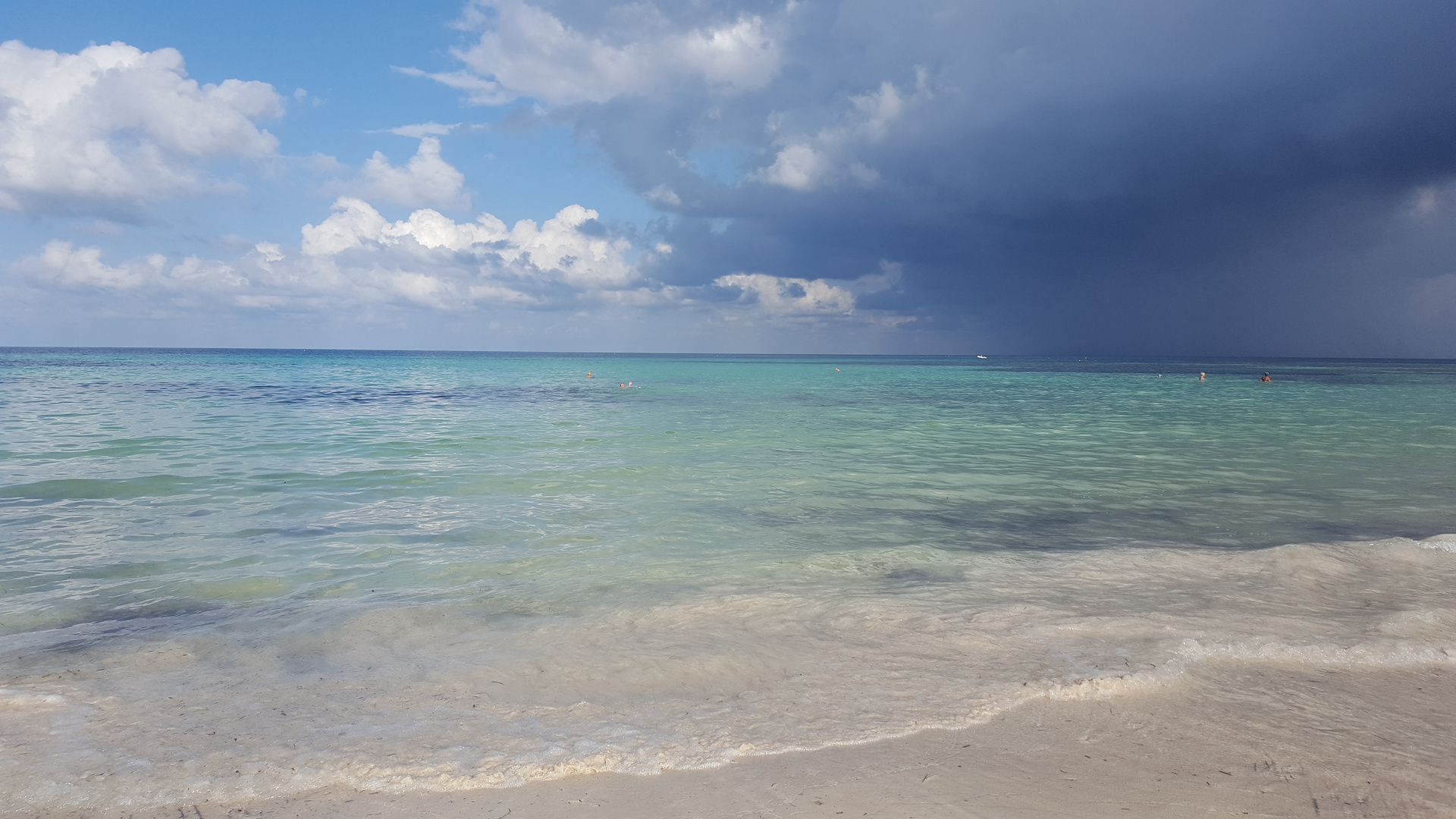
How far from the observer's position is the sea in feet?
14.4

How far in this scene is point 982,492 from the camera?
44.9ft

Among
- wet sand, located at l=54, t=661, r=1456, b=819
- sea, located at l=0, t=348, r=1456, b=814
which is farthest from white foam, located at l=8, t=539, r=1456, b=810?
wet sand, located at l=54, t=661, r=1456, b=819

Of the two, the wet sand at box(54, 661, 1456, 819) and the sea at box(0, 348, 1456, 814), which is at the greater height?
the wet sand at box(54, 661, 1456, 819)

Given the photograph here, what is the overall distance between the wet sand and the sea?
19 cm

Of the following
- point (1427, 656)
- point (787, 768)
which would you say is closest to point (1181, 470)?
point (1427, 656)

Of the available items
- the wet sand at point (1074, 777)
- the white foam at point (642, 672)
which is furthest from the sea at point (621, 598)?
the wet sand at point (1074, 777)

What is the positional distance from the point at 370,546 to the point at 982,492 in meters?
10.2

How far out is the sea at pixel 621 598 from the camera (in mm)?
4387

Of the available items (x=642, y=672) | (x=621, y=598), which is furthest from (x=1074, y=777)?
(x=621, y=598)

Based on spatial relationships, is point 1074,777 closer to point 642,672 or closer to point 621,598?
point 642,672

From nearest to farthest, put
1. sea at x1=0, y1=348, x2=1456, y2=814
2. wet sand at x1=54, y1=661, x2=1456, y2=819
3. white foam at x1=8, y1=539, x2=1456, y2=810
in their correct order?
wet sand at x1=54, y1=661, x2=1456, y2=819 < white foam at x1=8, y1=539, x2=1456, y2=810 < sea at x1=0, y1=348, x2=1456, y2=814

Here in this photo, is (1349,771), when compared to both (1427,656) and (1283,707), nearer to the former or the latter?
(1283,707)

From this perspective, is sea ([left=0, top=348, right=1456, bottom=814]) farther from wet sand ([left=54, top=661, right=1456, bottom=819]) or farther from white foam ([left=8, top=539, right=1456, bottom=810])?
wet sand ([left=54, top=661, right=1456, bottom=819])

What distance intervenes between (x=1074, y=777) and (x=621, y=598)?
461 centimetres
